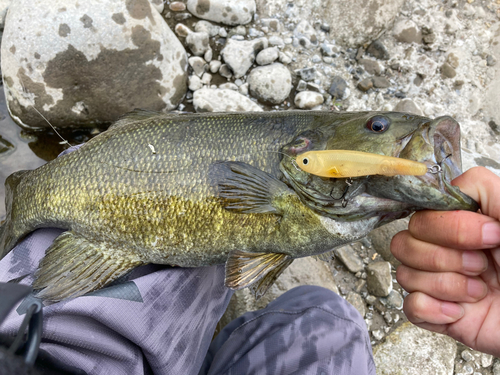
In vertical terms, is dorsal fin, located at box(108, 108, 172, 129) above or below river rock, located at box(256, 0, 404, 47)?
above

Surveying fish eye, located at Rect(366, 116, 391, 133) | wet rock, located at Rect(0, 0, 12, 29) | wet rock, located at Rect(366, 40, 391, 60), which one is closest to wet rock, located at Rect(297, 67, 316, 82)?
wet rock, located at Rect(366, 40, 391, 60)

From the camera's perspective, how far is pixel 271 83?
3.24 metres

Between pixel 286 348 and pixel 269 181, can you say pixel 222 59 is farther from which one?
pixel 286 348

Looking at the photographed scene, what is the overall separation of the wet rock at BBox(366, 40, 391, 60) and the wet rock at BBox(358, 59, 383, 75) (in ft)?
0.37

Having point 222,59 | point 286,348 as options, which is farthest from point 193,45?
point 286,348

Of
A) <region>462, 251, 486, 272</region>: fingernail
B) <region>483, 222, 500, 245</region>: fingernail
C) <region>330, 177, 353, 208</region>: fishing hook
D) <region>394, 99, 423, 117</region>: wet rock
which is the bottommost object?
<region>394, 99, 423, 117</region>: wet rock

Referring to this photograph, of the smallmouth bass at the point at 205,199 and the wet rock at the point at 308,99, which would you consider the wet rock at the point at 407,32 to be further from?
the smallmouth bass at the point at 205,199

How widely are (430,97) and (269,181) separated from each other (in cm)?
291

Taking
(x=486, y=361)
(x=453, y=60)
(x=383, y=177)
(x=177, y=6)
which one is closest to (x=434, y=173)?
(x=383, y=177)

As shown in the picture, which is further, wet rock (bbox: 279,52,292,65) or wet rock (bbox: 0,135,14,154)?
wet rock (bbox: 279,52,292,65)

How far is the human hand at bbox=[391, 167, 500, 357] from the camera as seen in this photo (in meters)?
1.28

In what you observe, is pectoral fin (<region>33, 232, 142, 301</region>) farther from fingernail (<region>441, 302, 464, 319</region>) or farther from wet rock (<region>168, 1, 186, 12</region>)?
wet rock (<region>168, 1, 186, 12</region>)

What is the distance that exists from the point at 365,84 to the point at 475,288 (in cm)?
256

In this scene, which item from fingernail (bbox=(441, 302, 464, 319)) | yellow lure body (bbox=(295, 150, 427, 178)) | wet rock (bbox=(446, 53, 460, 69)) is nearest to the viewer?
yellow lure body (bbox=(295, 150, 427, 178))
